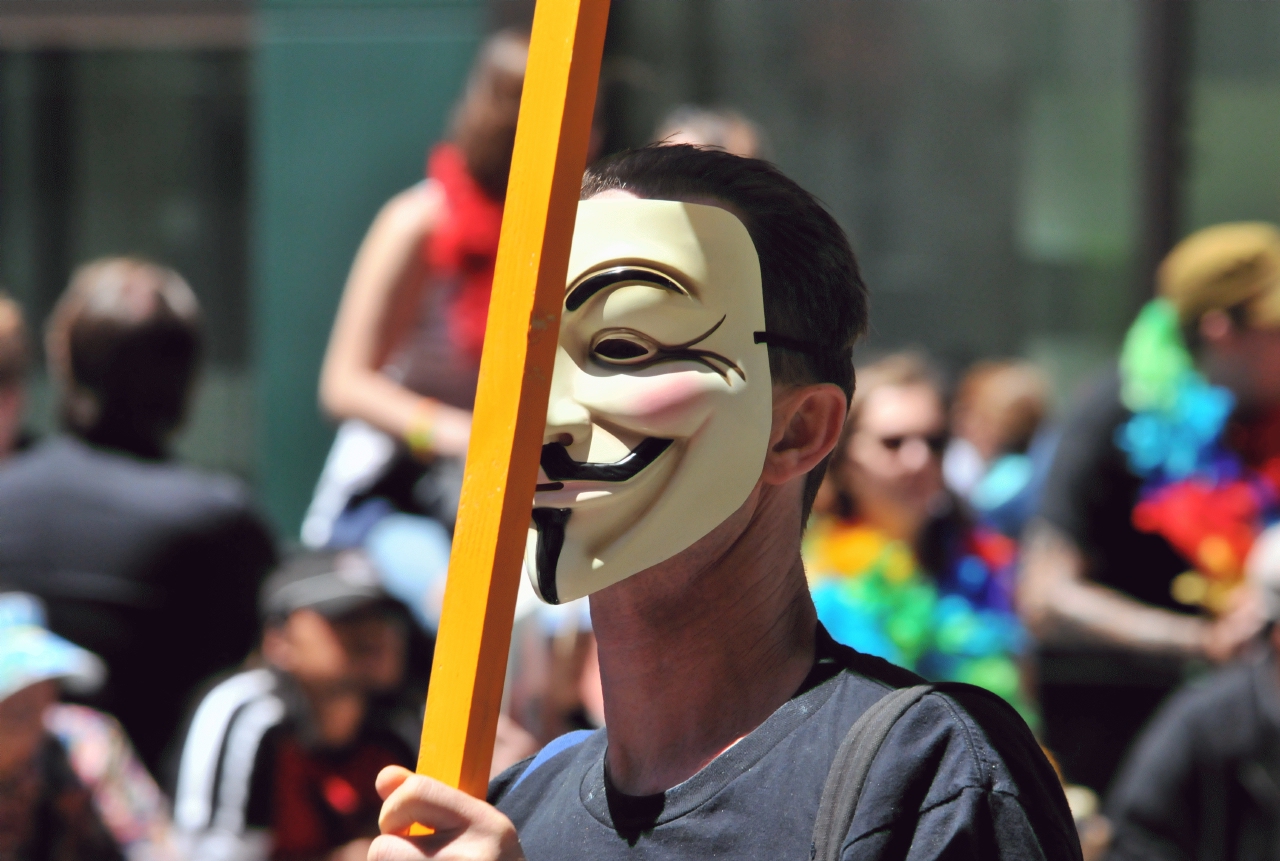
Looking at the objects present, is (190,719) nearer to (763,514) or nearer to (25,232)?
(763,514)

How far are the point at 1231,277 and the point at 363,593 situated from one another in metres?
2.14

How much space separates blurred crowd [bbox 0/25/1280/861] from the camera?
2957mm

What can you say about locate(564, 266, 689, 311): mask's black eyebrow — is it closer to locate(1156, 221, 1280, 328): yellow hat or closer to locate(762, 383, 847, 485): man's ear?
locate(762, 383, 847, 485): man's ear

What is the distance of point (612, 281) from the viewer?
127cm

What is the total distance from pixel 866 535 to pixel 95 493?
5.14 ft

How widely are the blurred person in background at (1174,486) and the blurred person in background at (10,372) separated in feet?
7.86

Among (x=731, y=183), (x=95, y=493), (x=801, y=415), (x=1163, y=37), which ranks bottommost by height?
(x=95, y=493)

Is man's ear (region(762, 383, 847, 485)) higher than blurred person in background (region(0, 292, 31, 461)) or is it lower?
higher

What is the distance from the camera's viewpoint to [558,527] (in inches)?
50.1

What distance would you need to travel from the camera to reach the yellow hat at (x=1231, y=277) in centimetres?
376

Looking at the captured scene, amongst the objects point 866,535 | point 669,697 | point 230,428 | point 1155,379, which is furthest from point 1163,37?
point 669,697

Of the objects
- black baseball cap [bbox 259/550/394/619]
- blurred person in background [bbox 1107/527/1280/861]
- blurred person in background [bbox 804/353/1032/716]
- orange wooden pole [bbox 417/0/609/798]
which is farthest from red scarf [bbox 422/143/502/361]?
orange wooden pole [bbox 417/0/609/798]

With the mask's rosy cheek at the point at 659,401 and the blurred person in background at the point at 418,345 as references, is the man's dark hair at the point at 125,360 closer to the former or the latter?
the blurred person in background at the point at 418,345

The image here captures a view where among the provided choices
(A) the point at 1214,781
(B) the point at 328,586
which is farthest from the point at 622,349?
(A) the point at 1214,781
